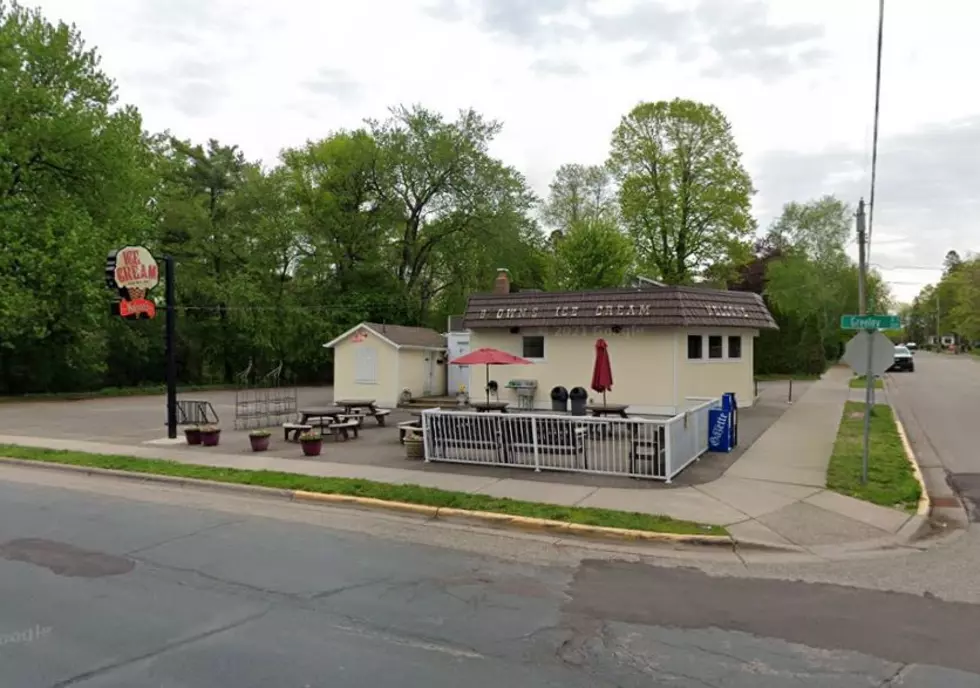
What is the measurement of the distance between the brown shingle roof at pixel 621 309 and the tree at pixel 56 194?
18821 mm

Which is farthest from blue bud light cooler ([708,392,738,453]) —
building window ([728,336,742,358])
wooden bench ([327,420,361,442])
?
building window ([728,336,742,358])

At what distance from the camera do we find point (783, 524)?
8.49 meters

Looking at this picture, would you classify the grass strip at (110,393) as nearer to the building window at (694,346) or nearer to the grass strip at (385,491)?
the grass strip at (385,491)

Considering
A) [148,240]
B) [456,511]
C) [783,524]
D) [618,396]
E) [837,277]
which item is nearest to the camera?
[783,524]

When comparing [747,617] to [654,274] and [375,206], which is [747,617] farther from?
[375,206]

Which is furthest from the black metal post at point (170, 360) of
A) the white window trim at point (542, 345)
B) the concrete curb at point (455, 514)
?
the white window trim at point (542, 345)

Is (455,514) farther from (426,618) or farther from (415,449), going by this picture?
(415,449)

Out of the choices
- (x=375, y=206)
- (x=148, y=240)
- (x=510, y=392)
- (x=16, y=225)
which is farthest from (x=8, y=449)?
(x=375, y=206)

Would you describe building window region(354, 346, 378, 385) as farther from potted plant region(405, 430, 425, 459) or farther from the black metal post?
potted plant region(405, 430, 425, 459)

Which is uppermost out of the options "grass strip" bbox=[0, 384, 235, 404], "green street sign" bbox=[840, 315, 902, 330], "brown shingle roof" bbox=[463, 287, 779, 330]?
"brown shingle roof" bbox=[463, 287, 779, 330]

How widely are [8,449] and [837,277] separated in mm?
62769

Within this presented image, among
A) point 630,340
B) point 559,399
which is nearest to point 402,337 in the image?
point 559,399

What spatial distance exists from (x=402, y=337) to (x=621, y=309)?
9912 millimetres

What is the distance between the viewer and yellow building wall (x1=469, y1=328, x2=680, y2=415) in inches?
779
